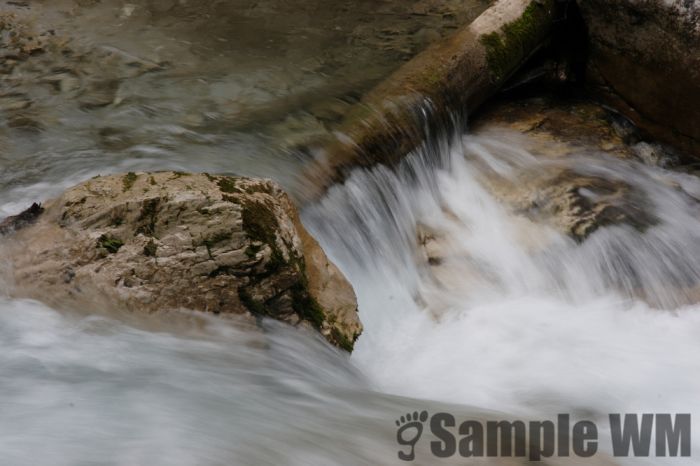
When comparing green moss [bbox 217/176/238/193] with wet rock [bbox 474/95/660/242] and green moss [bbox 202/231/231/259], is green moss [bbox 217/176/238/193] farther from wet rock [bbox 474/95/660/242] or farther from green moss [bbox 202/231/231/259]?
wet rock [bbox 474/95/660/242]

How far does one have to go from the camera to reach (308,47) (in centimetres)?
758

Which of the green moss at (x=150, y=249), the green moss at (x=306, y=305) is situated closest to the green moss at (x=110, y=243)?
the green moss at (x=150, y=249)

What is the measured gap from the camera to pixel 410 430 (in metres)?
3.00

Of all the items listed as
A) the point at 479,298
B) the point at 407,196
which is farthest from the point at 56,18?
the point at 479,298

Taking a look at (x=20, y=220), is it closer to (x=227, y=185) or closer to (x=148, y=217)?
(x=148, y=217)

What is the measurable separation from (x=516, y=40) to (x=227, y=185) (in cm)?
378

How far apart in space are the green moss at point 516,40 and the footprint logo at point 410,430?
160 inches

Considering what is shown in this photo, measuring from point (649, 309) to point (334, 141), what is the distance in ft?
7.99

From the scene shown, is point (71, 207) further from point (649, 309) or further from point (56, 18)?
point (56, 18)

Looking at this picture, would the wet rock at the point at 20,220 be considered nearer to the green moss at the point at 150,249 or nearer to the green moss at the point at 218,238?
the green moss at the point at 150,249

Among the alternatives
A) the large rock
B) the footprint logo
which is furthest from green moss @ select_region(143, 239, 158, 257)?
the large rock

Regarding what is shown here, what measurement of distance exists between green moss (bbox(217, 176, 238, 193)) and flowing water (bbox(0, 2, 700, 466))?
637 mm

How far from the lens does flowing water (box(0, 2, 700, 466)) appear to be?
9.04ft

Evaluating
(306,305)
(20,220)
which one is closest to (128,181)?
(20,220)
